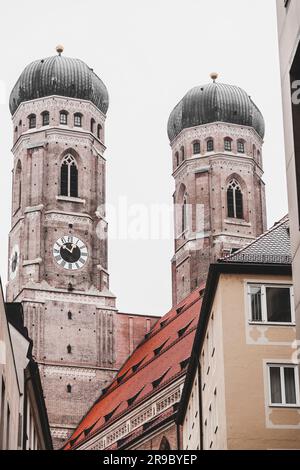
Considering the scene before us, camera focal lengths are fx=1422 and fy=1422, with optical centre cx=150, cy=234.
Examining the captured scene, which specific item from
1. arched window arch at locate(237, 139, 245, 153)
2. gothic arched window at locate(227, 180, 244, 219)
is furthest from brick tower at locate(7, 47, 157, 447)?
arched window arch at locate(237, 139, 245, 153)

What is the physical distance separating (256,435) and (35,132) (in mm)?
50968

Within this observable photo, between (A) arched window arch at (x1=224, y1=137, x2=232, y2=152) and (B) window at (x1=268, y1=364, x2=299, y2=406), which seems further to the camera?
(A) arched window arch at (x1=224, y1=137, x2=232, y2=152)

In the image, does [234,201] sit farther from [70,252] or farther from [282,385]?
[282,385]

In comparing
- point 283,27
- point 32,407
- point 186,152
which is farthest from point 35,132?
point 283,27

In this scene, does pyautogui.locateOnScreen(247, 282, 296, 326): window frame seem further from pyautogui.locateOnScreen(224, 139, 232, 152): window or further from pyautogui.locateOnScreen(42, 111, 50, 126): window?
pyautogui.locateOnScreen(224, 139, 232, 152): window

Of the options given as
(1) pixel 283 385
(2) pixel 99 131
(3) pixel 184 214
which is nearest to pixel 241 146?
(3) pixel 184 214

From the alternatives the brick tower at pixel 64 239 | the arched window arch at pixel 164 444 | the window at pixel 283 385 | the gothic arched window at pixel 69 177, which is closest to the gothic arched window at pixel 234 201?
the brick tower at pixel 64 239

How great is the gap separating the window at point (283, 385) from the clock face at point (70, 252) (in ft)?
147

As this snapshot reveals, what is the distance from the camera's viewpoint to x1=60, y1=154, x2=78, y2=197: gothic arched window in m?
79.5

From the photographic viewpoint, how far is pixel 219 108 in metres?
88.8

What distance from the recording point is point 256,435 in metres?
32.1

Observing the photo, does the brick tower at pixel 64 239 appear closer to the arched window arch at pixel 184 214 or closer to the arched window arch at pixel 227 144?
the arched window arch at pixel 184 214

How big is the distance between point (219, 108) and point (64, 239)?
16312 millimetres

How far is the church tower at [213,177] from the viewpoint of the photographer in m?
83.9
